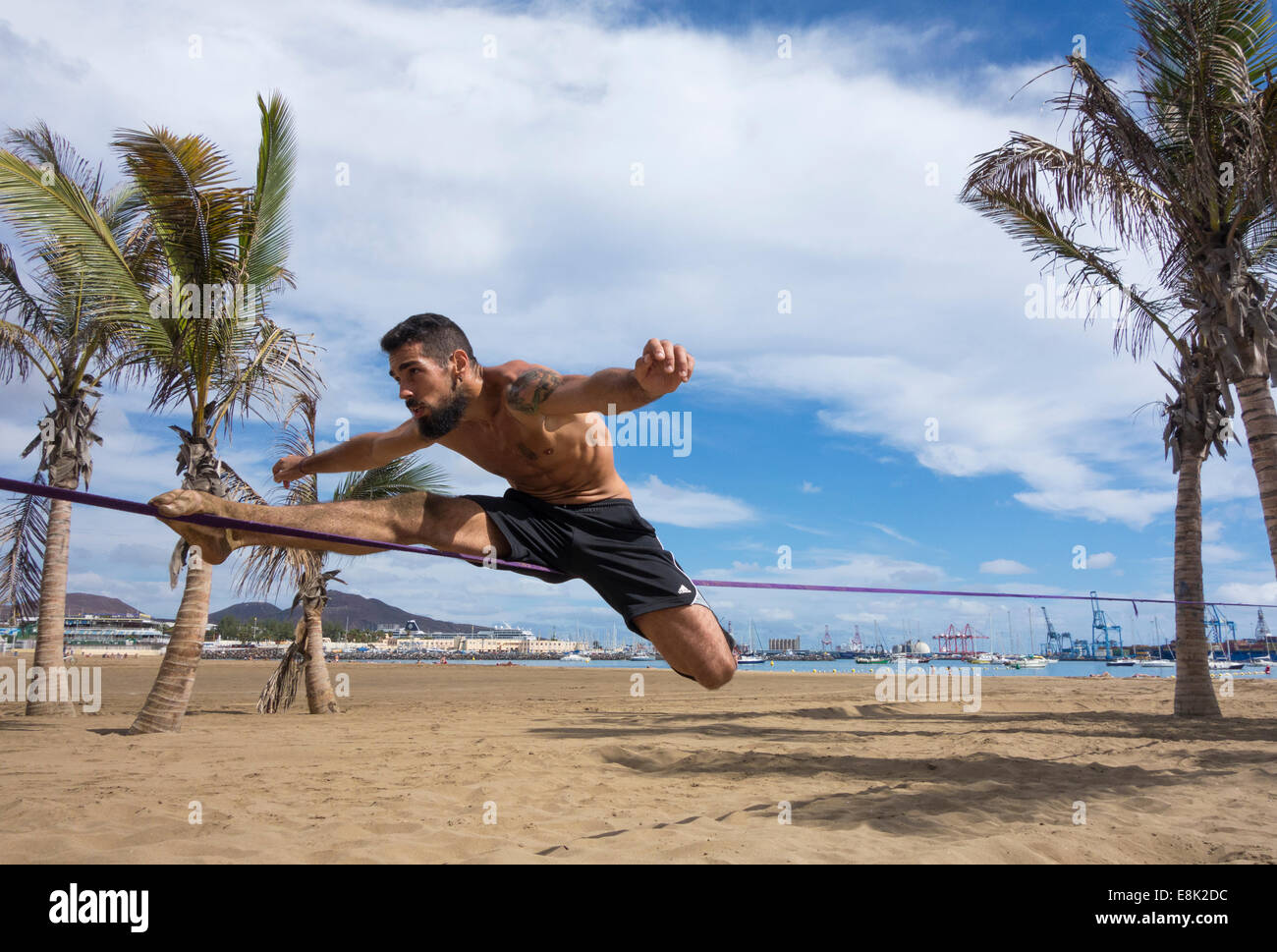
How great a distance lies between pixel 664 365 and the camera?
3.02m

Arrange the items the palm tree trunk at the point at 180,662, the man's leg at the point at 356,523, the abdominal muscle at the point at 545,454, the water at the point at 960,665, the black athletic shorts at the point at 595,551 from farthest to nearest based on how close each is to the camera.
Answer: the water at the point at 960,665 → the palm tree trunk at the point at 180,662 → the black athletic shorts at the point at 595,551 → the abdominal muscle at the point at 545,454 → the man's leg at the point at 356,523

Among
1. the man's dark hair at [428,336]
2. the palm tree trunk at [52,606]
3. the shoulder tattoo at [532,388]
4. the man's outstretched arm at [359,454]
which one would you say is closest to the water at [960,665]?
the palm tree trunk at [52,606]

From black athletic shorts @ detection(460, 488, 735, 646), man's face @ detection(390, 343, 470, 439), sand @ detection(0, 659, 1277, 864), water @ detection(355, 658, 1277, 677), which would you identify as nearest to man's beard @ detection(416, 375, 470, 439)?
man's face @ detection(390, 343, 470, 439)

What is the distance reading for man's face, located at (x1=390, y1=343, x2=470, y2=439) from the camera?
12.6 ft

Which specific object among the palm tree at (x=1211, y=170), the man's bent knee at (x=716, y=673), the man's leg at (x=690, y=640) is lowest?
the man's bent knee at (x=716, y=673)

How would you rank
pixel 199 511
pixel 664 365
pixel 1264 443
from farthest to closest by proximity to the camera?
pixel 1264 443
pixel 199 511
pixel 664 365

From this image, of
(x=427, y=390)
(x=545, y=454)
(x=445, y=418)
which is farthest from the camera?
(x=545, y=454)

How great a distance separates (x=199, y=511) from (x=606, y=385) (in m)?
1.60

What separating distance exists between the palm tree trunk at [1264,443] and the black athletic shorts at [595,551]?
667cm

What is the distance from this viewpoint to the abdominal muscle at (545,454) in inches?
163

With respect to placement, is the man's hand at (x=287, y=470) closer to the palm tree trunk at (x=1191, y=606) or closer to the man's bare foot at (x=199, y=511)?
the man's bare foot at (x=199, y=511)

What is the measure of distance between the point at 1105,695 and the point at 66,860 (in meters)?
20.1

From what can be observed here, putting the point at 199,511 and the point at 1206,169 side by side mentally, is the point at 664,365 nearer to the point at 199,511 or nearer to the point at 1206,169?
the point at 199,511

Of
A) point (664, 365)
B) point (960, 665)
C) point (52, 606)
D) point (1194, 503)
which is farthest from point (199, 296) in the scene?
point (960, 665)
